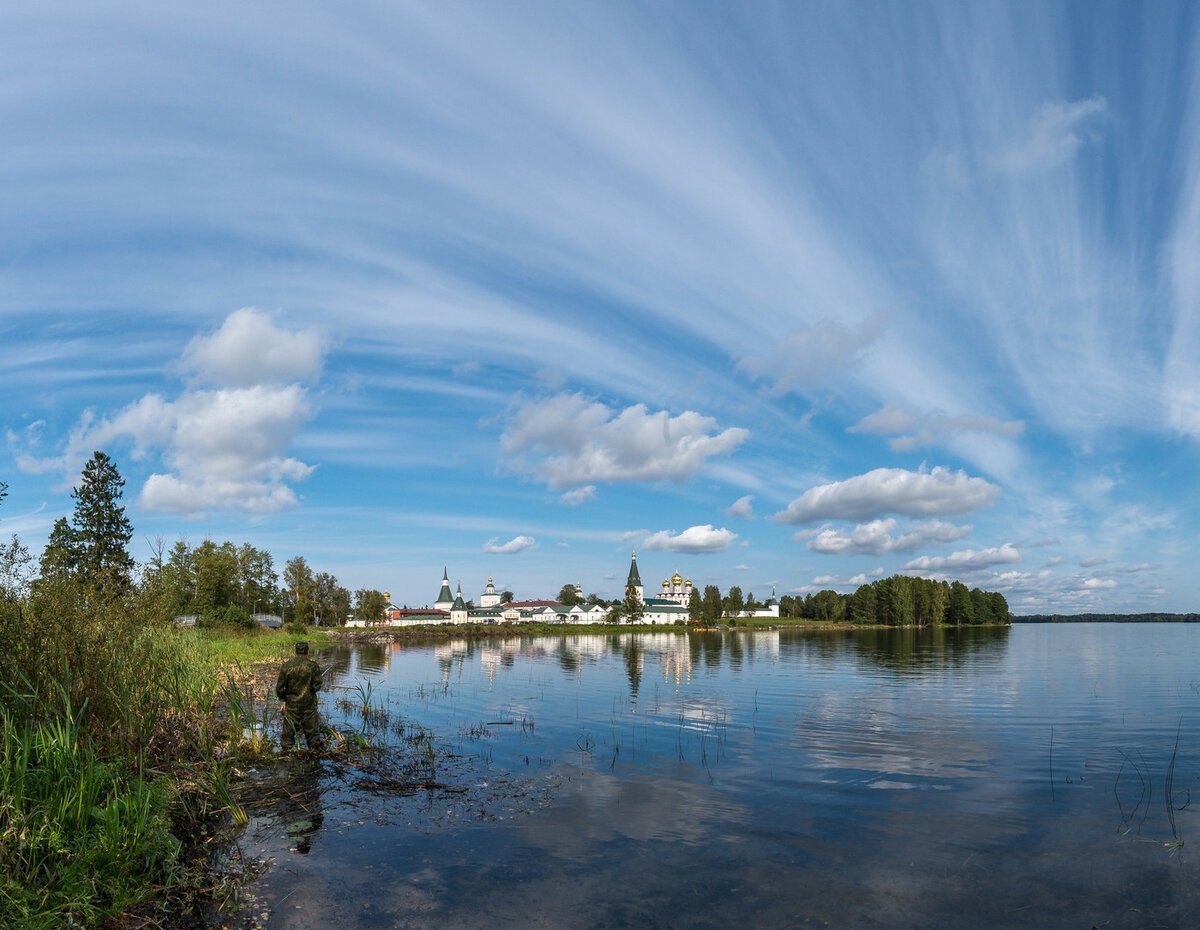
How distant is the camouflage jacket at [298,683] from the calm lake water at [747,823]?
160 centimetres

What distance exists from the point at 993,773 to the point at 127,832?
20.8m

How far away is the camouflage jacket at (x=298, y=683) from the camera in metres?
18.8

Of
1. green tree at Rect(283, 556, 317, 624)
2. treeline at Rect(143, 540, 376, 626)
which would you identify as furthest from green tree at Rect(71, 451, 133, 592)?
green tree at Rect(283, 556, 317, 624)

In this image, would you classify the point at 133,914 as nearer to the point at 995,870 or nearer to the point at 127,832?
the point at 127,832

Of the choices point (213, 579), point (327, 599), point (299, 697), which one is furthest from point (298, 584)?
point (299, 697)

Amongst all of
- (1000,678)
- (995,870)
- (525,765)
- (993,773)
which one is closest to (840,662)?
(1000,678)

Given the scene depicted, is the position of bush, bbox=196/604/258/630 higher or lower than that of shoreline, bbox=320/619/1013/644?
higher

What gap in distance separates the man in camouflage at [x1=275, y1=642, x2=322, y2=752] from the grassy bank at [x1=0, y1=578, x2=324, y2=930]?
5.71 ft

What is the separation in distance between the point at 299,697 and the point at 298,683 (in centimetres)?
56

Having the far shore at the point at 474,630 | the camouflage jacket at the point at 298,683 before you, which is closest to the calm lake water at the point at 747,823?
the camouflage jacket at the point at 298,683

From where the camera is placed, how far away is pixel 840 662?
214ft

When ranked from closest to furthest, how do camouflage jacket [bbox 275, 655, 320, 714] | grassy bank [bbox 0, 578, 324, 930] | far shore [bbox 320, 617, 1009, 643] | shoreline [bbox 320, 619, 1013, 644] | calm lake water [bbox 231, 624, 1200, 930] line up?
grassy bank [bbox 0, 578, 324, 930] < calm lake water [bbox 231, 624, 1200, 930] < camouflage jacket [bbox 275, 655, 320, 714] < shoreline [bbox 320, 619, 1013, 644] < far shore [bbox 320, 617, 1009, 643]

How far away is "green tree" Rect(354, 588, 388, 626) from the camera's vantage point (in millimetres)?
165375

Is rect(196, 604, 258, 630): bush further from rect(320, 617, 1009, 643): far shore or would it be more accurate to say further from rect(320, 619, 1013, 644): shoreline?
rect(320, 617, 1009, 643): far shore
